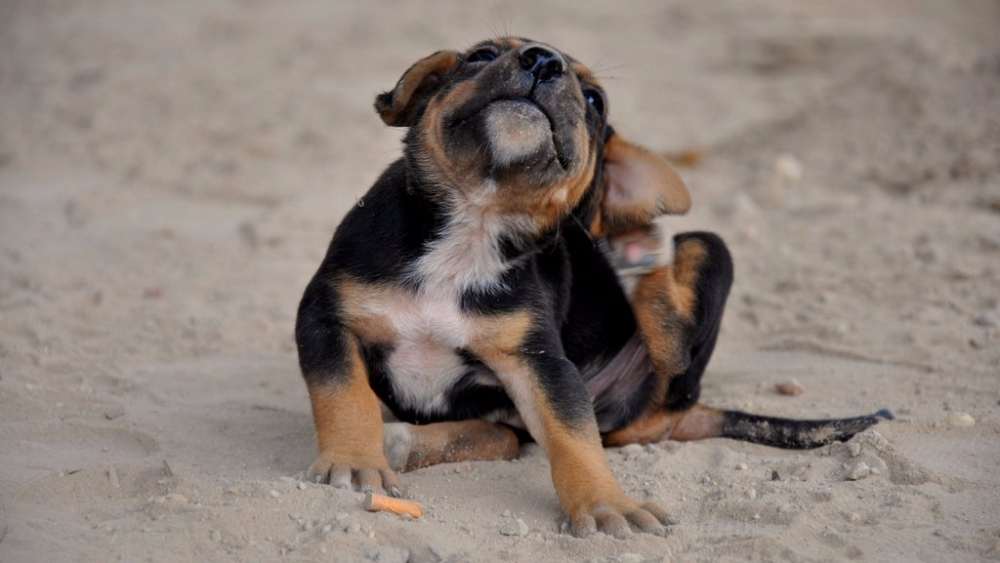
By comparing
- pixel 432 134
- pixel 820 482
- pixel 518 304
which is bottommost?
pixel 820 482

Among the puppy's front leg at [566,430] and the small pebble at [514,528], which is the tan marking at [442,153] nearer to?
the puppy's front leg at [566,430]

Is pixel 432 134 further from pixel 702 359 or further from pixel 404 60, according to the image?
pixel 404 60

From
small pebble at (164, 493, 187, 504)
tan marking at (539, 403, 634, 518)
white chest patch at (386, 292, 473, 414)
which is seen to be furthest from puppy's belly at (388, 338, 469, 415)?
small pebble at (164, 493, 187, 504)

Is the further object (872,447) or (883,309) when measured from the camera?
(883,309)

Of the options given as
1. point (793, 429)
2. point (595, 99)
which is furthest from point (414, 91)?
point (793, 429)

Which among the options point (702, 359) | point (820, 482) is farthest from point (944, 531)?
point (702, 359)

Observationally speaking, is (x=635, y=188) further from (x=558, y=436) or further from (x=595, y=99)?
(x=558, y=436)
